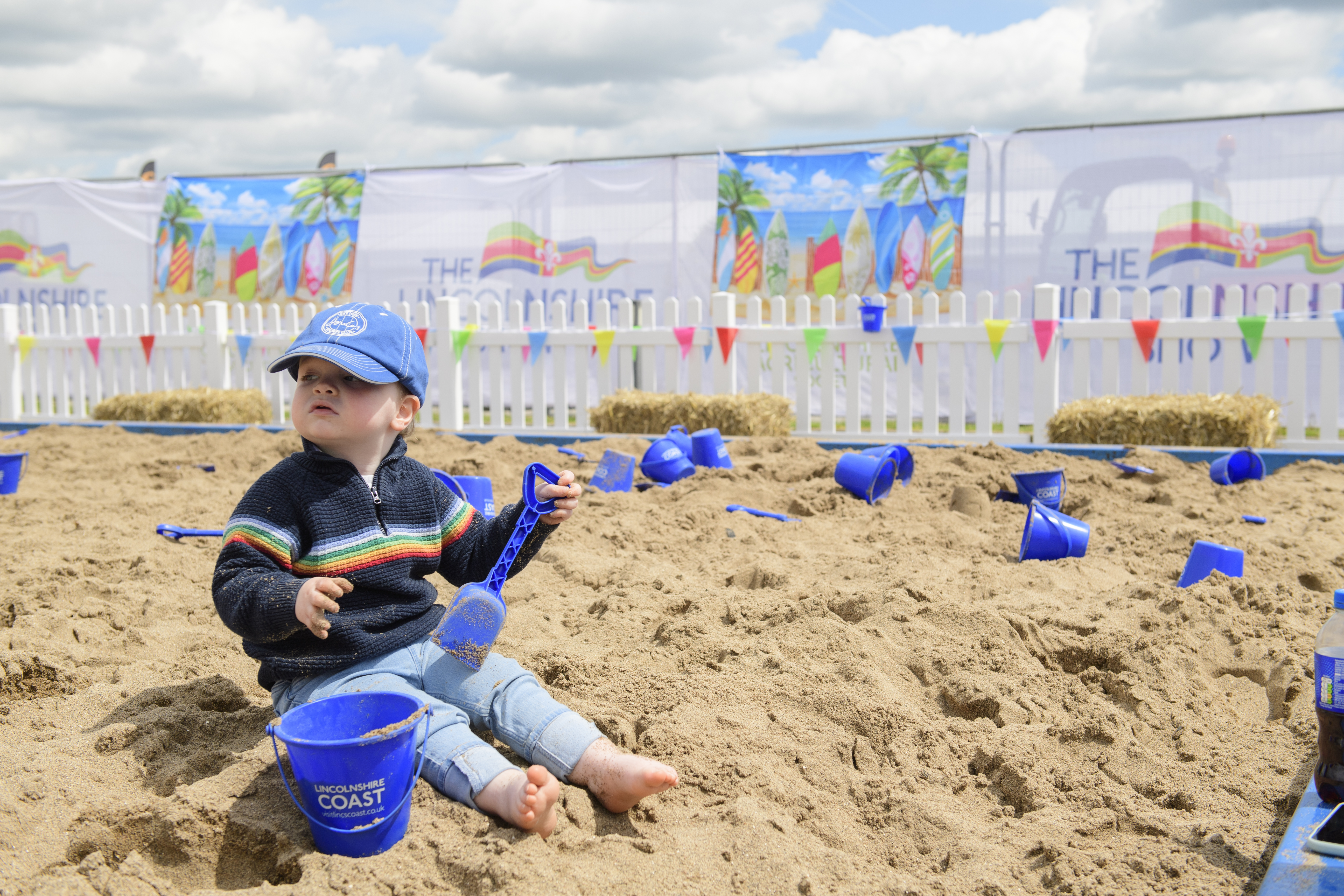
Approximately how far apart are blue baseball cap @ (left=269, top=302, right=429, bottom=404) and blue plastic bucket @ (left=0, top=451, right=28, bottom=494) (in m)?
3.08

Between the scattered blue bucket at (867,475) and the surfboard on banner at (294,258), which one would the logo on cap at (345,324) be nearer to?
the scattered blue bucket at (867,475)

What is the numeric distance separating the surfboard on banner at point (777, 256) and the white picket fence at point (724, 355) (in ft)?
2.04

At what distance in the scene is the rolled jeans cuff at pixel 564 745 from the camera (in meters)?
1.89

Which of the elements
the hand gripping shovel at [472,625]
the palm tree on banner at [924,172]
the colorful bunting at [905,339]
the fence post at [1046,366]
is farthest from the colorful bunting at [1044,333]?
the hand gripping shovel at [472,625]

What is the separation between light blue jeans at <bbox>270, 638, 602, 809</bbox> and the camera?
5.92 ft

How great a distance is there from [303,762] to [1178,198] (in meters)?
9.79

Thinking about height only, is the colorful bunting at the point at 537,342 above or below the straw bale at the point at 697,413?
above

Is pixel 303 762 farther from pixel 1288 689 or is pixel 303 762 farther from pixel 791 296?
pixel 791 296

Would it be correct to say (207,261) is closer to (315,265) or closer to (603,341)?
(315,265)

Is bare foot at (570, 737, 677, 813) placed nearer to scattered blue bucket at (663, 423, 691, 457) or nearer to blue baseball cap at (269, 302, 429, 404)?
blue baseball cap at (269, 302, 429, 404)

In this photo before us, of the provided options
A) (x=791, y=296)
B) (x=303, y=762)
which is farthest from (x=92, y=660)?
(x=791, y=296)

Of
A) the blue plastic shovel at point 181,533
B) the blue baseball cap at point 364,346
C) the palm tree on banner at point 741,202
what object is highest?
the palm tree on banner at point 741,202

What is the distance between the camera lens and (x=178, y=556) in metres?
3.39

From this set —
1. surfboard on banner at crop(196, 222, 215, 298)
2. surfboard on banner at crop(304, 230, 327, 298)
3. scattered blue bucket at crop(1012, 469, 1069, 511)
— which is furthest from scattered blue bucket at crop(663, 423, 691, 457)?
surfboard on banner at crop(196, 222, 215, 298)
